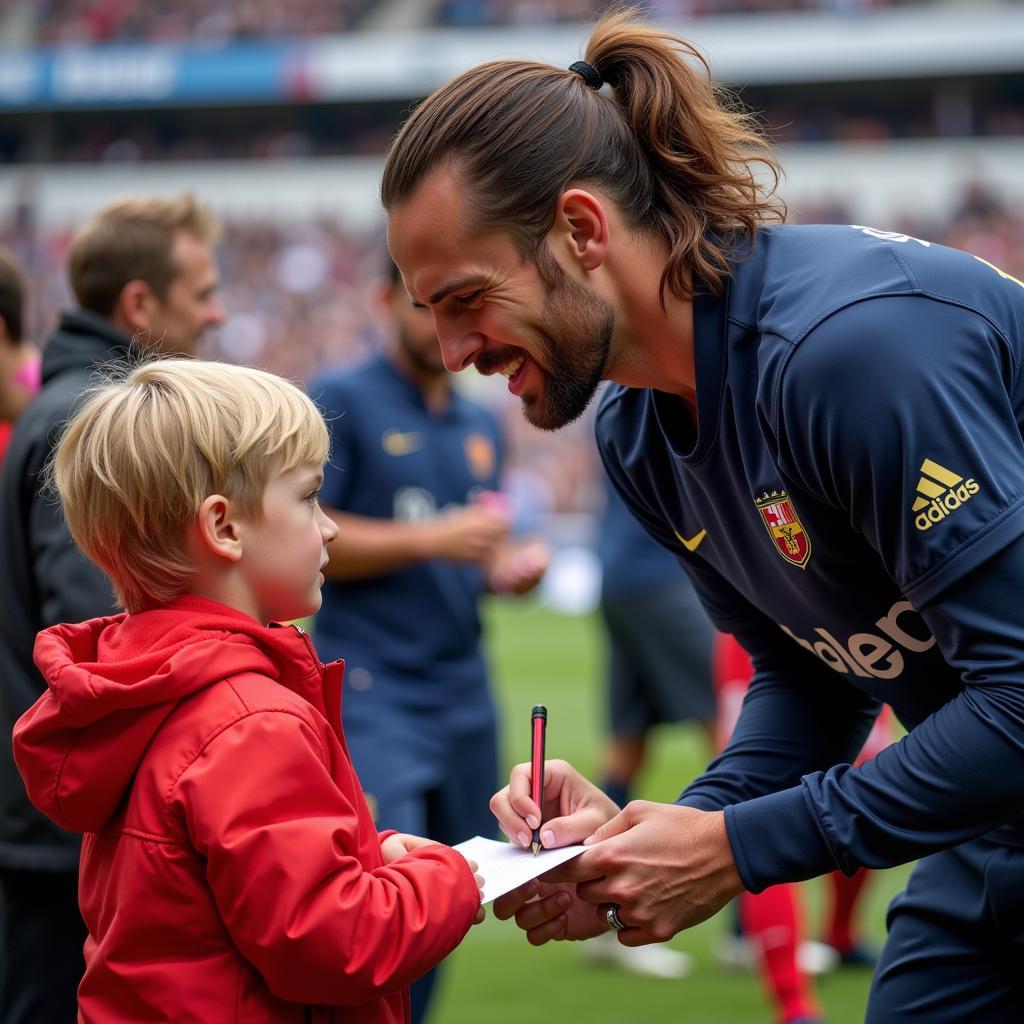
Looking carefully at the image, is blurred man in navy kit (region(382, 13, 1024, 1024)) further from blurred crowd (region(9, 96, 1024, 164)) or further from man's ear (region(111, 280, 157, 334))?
blurred crowd (region(9, 96, 1024, 164))

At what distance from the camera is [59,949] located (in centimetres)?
338

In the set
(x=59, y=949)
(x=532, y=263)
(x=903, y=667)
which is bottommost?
(x=59, y=949)

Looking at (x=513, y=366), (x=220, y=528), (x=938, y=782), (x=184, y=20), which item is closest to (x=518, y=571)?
(x=513, y=366)

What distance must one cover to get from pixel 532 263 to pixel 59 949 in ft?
6.50

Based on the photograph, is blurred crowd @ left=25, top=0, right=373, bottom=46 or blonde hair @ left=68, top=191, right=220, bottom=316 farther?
blurred crowd @ left=25, top=0, right=373, bottom=46

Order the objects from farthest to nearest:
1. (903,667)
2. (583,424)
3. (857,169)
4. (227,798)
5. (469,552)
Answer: (857,169) → (583,424) → (469,552) → (903,667) → (227,798)

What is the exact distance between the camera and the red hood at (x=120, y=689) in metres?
2.12

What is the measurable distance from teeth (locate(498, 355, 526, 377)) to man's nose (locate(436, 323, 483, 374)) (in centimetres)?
6

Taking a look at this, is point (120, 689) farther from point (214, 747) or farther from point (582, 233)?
point (582, 233)

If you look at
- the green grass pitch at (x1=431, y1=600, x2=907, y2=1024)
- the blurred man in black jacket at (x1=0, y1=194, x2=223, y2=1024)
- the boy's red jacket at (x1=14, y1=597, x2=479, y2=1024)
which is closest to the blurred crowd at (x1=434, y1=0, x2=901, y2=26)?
the green grass pitch at (x1=431, y1=600, x2=907, y2=1024)

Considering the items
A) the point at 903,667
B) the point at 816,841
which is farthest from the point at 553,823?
the point at 903,667

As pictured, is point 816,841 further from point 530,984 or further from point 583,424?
point 583,424

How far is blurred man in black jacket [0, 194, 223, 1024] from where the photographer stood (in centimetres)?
336

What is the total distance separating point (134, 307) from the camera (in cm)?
393
